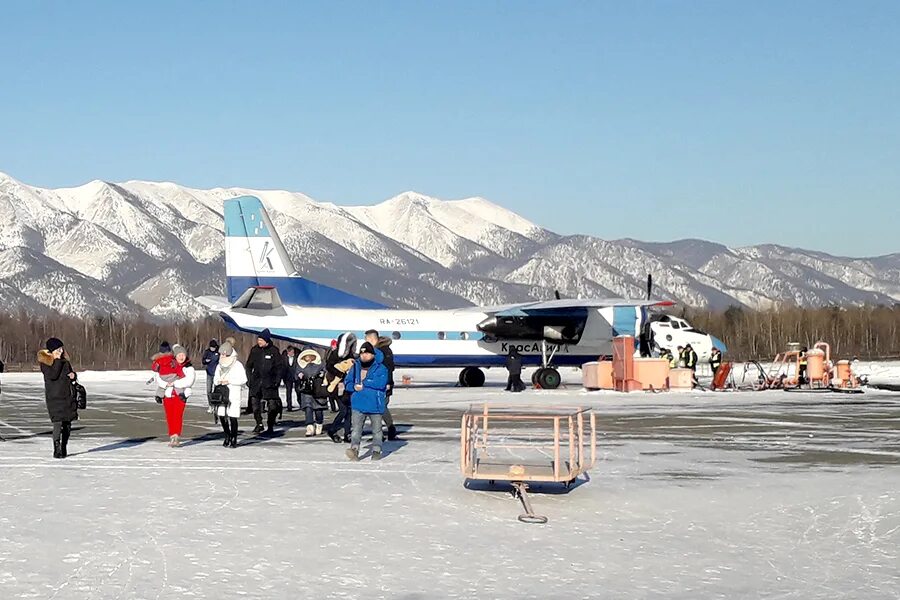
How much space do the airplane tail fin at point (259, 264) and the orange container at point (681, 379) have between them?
11196mm

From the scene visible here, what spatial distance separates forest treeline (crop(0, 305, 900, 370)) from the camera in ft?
333

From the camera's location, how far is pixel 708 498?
12750 mm

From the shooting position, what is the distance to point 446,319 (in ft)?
127

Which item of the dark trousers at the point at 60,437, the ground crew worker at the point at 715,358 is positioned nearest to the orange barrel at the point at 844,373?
the ground crew worker at the point at 715,358

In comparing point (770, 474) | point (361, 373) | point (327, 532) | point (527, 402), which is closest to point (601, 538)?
point (327, 532)

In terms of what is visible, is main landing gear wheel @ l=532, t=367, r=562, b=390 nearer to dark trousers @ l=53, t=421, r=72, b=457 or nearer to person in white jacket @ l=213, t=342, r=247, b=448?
person in white jacket @ l=213, t=342, r=247, b=448

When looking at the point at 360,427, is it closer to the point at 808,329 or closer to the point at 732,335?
the point at 732,335

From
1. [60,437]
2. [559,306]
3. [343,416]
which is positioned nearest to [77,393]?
[60,437]

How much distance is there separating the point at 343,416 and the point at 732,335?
91.0 metres

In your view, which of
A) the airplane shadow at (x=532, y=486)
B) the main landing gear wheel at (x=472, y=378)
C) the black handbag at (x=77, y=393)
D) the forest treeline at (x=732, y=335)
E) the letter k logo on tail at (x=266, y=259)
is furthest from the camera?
the forest treeline at (x=732, y=335)

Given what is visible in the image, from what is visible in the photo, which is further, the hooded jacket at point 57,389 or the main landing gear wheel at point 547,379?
the main landing gear wheel at point 547,379

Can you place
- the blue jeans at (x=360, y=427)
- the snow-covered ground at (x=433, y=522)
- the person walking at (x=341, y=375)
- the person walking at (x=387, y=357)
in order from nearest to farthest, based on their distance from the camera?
the snow-covered ground at (x=433, y=522) → the blue jeans at (x=360, y=427) → the person walking at (x=387, y=357) → the person walking at (x=341, y=375)

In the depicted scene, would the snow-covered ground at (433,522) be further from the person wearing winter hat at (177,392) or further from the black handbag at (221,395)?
the black handbag at (221,395)

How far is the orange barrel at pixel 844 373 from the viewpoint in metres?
38.2
